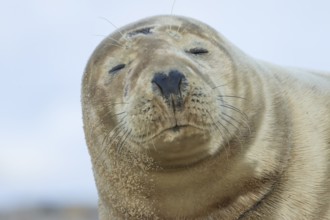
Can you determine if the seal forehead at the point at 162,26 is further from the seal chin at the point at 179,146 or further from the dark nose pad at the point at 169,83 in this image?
the seal chin at the point at 179,146

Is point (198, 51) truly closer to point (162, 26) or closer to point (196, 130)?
point (162, 26)

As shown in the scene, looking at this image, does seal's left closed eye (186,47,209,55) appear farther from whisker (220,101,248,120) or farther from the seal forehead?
whisker (220,101,248,120)

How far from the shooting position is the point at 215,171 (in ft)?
19.1

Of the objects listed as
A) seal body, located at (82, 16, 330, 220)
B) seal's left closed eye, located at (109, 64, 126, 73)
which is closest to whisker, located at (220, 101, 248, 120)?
seal body, located at (82, 16, 330, 220)

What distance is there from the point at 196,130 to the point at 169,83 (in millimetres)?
340

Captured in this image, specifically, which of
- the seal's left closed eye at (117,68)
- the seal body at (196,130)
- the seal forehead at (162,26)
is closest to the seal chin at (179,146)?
the seal body at (196,130)

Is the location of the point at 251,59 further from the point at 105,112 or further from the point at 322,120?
the point at 105,112

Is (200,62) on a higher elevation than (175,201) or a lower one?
higher

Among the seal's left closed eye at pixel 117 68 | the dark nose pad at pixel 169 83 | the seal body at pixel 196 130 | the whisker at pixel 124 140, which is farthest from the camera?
the seal's left closed eye at pixel 117 68

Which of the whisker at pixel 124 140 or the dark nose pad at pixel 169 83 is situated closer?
the dark nose pad at pixel 169 83

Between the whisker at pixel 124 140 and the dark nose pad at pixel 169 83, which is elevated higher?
the dark nose pad at pixel 169 83

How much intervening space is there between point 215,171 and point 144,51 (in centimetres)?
90

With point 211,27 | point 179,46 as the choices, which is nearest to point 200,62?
point 179,46

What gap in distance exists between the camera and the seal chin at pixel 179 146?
548 centimetres
